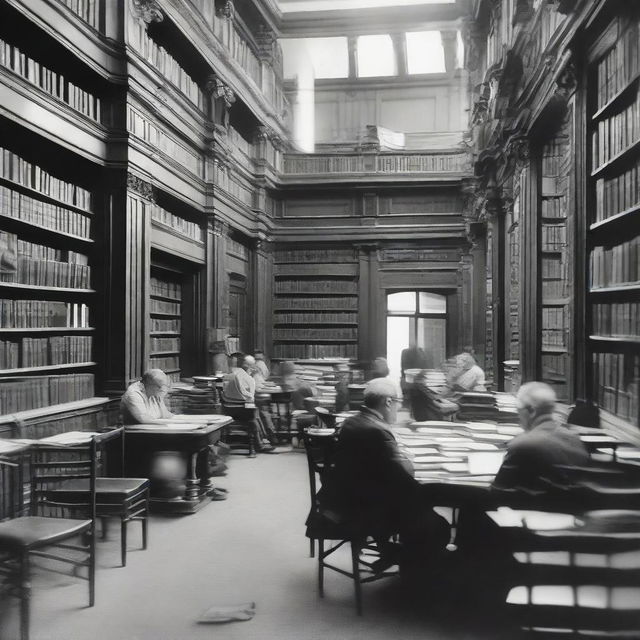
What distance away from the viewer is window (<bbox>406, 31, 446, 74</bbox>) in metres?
11.9

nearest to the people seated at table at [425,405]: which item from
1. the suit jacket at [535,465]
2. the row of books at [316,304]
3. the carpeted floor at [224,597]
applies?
the carpeted floor at [224,597]

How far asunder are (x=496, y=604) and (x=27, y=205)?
3990mm

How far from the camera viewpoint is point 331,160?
11.3m

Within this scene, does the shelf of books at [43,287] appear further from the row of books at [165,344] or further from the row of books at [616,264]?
the row of books at [616,264]

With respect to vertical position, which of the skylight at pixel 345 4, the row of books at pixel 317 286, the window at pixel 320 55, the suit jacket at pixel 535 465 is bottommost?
the suit jacket at pixel 535 465

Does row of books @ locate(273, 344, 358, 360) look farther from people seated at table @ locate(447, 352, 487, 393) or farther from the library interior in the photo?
people seated at table @ locate(447, 352, 487, 393)

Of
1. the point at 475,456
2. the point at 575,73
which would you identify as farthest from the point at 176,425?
the point at 575,73

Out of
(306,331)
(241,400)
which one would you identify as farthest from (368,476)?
(306,331)

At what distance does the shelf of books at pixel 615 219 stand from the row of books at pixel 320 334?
23.6 feet

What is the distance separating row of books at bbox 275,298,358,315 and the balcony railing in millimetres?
2178

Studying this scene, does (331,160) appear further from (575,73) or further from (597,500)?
(597,500)

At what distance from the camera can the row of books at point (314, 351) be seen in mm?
11289

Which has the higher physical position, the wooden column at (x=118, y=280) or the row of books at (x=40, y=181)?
the row of books at (x=40, y=181)

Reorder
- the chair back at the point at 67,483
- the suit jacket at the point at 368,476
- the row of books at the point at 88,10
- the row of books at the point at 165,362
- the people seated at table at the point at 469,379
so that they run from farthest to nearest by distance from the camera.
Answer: the row of books at the point at 165,362 → the people seated at table at the point at 469,379 → the row of books at the point at 88,10 → the chair back at the point at 67,483 → the suit jacket at the point at 368,476
